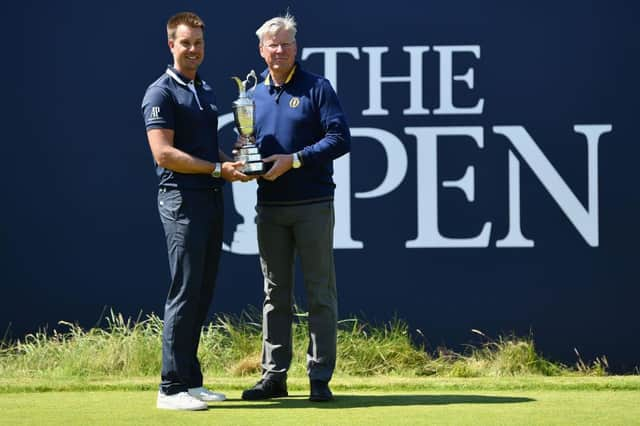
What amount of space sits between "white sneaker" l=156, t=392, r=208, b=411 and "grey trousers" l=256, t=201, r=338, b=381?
0.49m

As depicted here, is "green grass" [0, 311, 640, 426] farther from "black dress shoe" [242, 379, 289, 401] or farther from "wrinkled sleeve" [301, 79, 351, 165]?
"wrinkled sleeve" [301, 79, 351, 165]

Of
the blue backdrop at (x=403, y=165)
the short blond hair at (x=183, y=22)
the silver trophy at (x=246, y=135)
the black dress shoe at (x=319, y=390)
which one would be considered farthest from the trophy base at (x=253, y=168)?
the blue backdrop at (x=403, y=165)

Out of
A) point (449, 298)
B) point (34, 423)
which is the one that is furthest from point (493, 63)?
point (34, 423)

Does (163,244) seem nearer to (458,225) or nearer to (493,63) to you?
(458,225)

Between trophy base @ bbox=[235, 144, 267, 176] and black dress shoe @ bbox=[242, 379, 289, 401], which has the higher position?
trophy base @ bbox=[235, 144, 267, 176]

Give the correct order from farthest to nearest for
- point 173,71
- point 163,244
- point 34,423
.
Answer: point 163,244, point 173,71, point 34,423

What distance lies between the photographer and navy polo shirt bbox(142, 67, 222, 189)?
16.1ft

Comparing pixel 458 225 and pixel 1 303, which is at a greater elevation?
pixel 458 225

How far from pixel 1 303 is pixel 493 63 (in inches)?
133

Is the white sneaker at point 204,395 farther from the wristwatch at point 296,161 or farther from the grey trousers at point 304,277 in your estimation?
the wristwatch at point 296,161

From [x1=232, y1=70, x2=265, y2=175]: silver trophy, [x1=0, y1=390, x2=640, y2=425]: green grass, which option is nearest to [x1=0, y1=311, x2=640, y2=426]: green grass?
[x1=0, y1=390, x2=640, y2=425]: green grass

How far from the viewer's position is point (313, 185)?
5195 millimetres

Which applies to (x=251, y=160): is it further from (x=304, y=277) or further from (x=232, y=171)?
(x=304, y=277)

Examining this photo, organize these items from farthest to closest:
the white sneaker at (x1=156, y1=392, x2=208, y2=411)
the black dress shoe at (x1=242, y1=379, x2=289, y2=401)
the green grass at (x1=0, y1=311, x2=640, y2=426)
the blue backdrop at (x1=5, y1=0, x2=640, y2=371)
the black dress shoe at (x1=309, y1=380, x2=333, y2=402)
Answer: the blue backdrop at (x1=5, y1=0, x2=640, y2=371)
the black dress shoe at (x1=242, y1=379, x2=289, y2=401)
the black dress shoe at (x1=309, y1=380, x2=333, y2=402)
the white sneaker at (x1=156, y1=392, x2=208, y2=411)
the green grass at (x1=0, y1=311, x2=640, y2=426)
